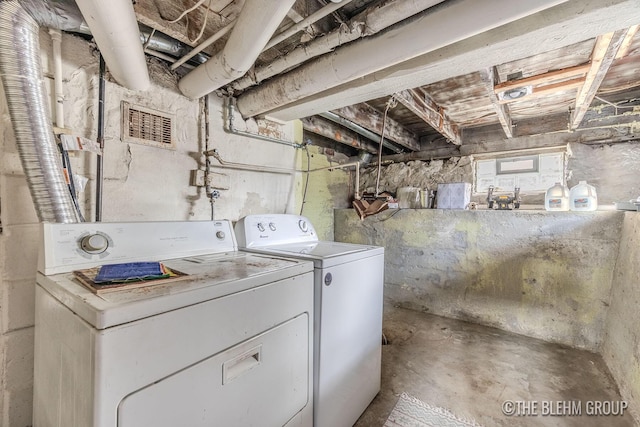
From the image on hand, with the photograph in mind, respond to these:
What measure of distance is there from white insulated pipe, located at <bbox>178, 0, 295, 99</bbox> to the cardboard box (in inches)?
96.3

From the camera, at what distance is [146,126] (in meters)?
1.61

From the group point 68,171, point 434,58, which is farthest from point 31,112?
point 434,58

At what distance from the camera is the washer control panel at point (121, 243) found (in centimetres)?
100

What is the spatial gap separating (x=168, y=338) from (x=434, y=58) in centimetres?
164

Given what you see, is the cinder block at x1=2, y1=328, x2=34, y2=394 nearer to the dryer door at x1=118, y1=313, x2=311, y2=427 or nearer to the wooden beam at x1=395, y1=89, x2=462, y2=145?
the dryer door at x1=118, y1=313, x2=311, y2=427

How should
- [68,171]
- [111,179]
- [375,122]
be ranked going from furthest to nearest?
[375,122] < [111,179] < [68,171]

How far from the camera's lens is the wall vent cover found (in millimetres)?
1530

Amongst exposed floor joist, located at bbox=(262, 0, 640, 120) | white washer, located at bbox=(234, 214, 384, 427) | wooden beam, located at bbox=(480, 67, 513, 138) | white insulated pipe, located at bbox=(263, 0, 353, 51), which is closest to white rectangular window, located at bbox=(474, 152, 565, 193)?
wooden beam, located at bbox=(480, 67, 513, 138)

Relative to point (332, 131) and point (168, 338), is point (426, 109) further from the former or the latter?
point (168, 338)

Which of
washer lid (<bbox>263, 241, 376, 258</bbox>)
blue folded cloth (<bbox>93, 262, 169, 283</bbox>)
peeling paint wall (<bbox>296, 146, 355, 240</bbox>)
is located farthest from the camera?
peeling paint wall (<bbox>296, 146, 355, 240</bbox>)

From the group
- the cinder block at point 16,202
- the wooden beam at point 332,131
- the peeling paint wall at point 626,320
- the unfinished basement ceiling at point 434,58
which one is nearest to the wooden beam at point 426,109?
the unfinished basement ceiling at point 434,58

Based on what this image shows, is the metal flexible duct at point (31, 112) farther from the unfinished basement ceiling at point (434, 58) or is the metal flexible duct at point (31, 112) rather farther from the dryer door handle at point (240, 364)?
the dryer door handle at point (240, 364)

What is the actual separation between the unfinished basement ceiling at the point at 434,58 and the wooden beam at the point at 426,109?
1 centimetres

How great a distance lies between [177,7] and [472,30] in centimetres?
135
